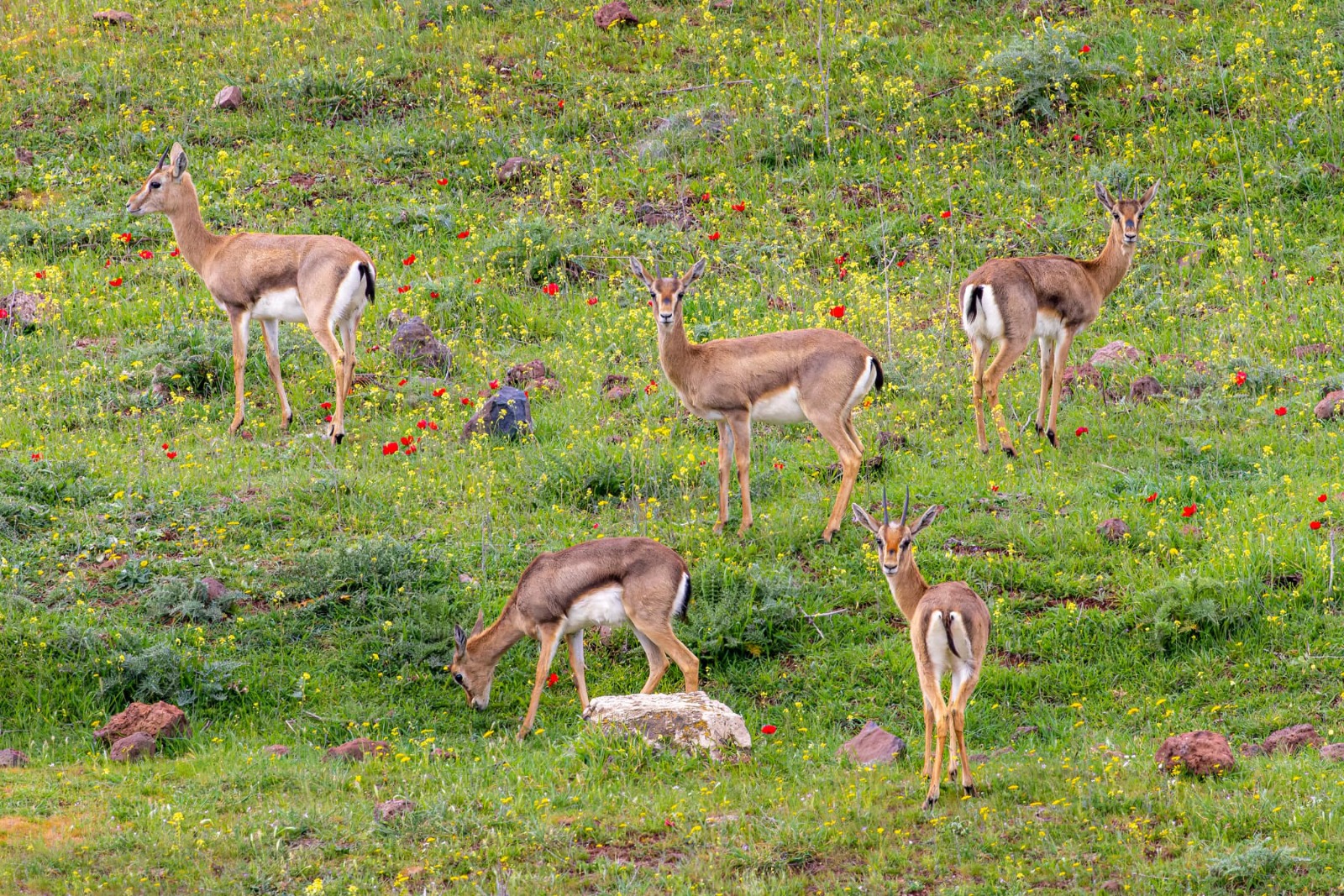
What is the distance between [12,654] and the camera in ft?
32.7

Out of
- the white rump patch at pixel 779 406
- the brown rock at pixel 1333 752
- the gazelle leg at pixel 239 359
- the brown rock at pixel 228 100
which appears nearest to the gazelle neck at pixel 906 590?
the brown rock at pixel 1333 752

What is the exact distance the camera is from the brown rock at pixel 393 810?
25.3 ft

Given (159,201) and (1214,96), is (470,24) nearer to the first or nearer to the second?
(159,201)

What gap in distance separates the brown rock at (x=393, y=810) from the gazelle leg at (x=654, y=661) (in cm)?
240

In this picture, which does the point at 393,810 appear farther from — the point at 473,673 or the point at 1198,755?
the point at 1198,755

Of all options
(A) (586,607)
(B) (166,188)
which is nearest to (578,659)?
(A) (586,607)

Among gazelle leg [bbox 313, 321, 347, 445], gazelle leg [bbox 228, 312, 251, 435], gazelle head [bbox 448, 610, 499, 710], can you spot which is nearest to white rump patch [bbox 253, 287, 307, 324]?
gazelle leg [bbox 228, 312, 251, 435]

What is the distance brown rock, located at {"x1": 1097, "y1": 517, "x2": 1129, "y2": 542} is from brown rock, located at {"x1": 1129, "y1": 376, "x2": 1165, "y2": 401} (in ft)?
9.08

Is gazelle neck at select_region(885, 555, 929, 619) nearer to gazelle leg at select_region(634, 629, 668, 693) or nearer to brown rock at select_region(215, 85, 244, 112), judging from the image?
gazelle leg at select_region(634, 629, 668, 693)

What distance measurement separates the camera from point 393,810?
7746 millimetres

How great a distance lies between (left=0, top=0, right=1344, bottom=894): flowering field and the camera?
7.69 m

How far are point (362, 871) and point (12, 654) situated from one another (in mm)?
4008

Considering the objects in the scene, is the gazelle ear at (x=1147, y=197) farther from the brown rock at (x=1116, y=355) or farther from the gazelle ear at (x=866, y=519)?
the gazelle ear at (x=866, y=519)

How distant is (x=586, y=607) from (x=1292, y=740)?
4.27m
